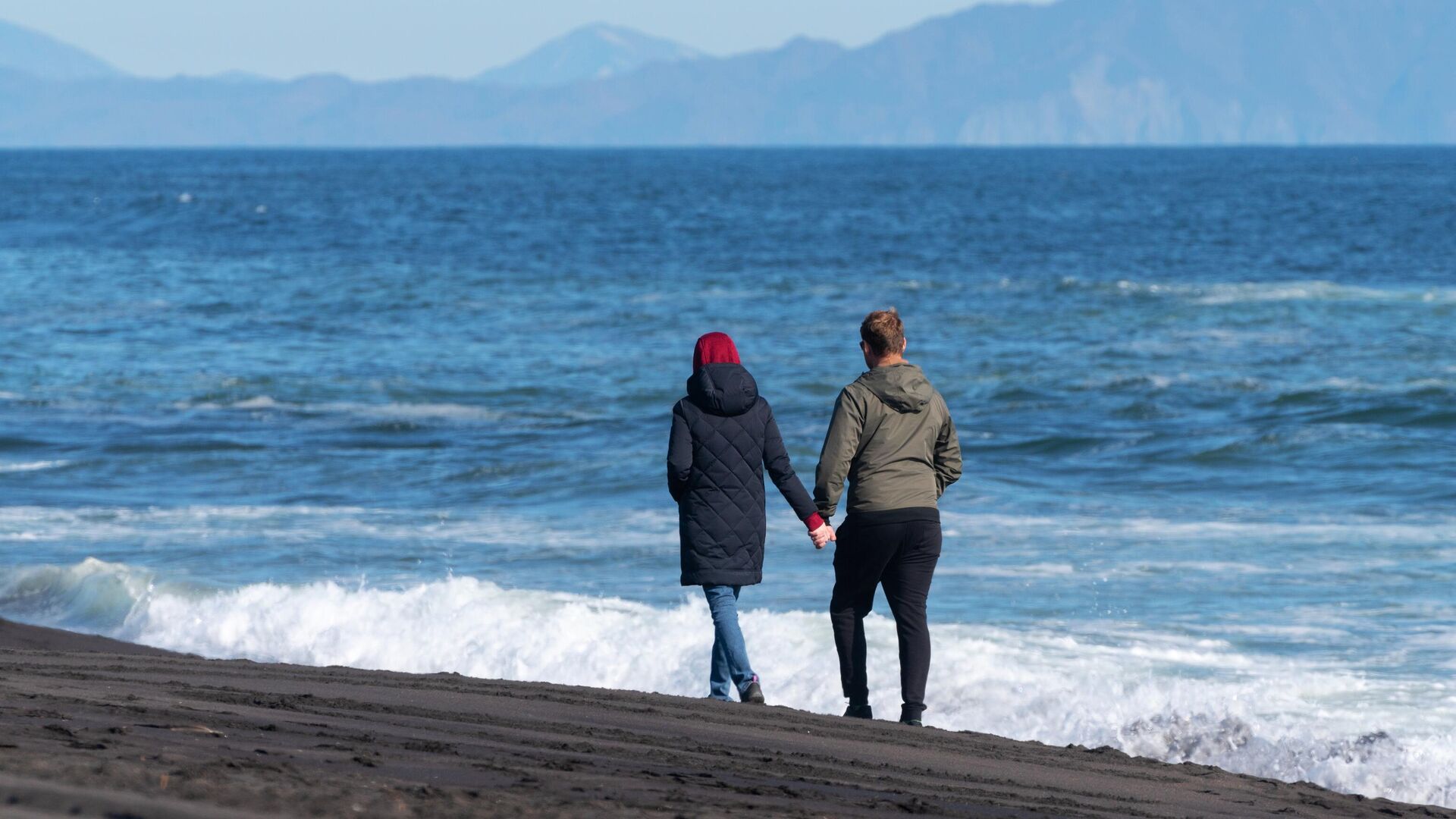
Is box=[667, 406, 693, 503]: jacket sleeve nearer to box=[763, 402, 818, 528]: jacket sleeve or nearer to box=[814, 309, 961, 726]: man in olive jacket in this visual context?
box=[763, 402, 818, 528]: jacket sleeve

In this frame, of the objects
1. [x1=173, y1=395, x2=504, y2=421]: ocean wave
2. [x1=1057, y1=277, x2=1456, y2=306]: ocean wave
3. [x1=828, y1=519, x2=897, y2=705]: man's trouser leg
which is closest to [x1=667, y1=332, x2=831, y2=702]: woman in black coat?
[x1=828, y1=519, x2=897, y2=705]: man's trouser leg

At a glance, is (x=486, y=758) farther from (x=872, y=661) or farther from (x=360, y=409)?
(x=360, y=409)

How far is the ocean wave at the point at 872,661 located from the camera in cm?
720

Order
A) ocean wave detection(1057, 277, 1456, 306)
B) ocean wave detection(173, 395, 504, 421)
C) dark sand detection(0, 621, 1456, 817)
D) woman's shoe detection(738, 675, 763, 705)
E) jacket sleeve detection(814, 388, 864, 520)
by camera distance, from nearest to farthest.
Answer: dark sand detection(0, 621, 1456, 817)
jacket sleeve detection(814, 388, 864, 520)
woman's shoe detection(738, 675, 763, 705)
ocean wave detection(173, 395, 504, 421)
ocean wave detection(1057, 277, 1456, 306)

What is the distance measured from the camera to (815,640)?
28.8 feet

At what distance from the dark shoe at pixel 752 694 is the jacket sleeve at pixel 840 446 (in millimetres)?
998

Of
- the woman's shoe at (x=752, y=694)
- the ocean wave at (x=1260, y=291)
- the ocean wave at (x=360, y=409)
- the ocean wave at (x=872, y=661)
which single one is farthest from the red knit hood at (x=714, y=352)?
the ocean wave at (x=1260, y=291)

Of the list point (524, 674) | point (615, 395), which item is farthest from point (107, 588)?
point (615, 395)

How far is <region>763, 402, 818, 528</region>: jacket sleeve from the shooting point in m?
6.16

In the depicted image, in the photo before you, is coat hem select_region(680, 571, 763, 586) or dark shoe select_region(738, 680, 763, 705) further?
dark shoe select_region(738, 680, 763, 705)

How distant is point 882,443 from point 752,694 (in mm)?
1291

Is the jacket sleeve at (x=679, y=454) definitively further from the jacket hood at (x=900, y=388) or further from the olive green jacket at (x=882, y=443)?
the jacket hood at (x=900, y=388)

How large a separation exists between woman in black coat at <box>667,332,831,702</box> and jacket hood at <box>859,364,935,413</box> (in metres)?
0.47

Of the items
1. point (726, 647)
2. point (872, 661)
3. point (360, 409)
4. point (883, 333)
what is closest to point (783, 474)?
point (883, 333)
